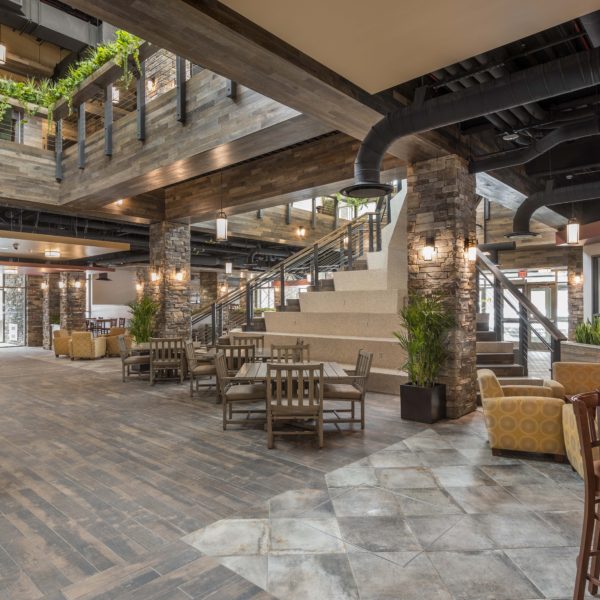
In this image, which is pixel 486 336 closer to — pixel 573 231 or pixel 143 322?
pixel 573 231

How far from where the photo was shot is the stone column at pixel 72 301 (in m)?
16.5

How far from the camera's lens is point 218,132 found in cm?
571

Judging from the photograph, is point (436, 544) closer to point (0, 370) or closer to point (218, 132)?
point (218, 132)

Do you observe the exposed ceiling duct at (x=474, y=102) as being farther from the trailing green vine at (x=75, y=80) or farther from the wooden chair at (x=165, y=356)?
the wooden chair at (x=165, y=356)

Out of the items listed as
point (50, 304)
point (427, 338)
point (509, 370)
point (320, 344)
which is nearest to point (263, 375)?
point (427, 338)

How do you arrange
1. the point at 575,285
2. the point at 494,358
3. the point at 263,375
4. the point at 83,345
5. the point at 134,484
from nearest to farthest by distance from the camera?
the point at 134,484
the point at 263,375
the point at 494,358
the point at 575,285
the point at 83,345

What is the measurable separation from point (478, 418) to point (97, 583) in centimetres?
462

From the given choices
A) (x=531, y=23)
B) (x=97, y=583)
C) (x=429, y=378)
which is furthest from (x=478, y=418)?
(x=97, y=583)

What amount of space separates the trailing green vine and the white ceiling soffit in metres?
4.15

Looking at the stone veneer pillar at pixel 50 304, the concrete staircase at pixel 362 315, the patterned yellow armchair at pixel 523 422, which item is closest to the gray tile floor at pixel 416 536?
the patterned yellow armchair at pixel 523 422

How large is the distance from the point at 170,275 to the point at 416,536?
27.3 ft

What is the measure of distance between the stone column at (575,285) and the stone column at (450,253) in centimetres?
747

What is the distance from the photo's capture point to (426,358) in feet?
17.6

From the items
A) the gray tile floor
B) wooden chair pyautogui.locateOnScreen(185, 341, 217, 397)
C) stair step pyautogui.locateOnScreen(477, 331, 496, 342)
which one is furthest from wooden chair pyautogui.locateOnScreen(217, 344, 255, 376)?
stair step pyautogui.locateOnScreen(477, 331, 496, 342)
